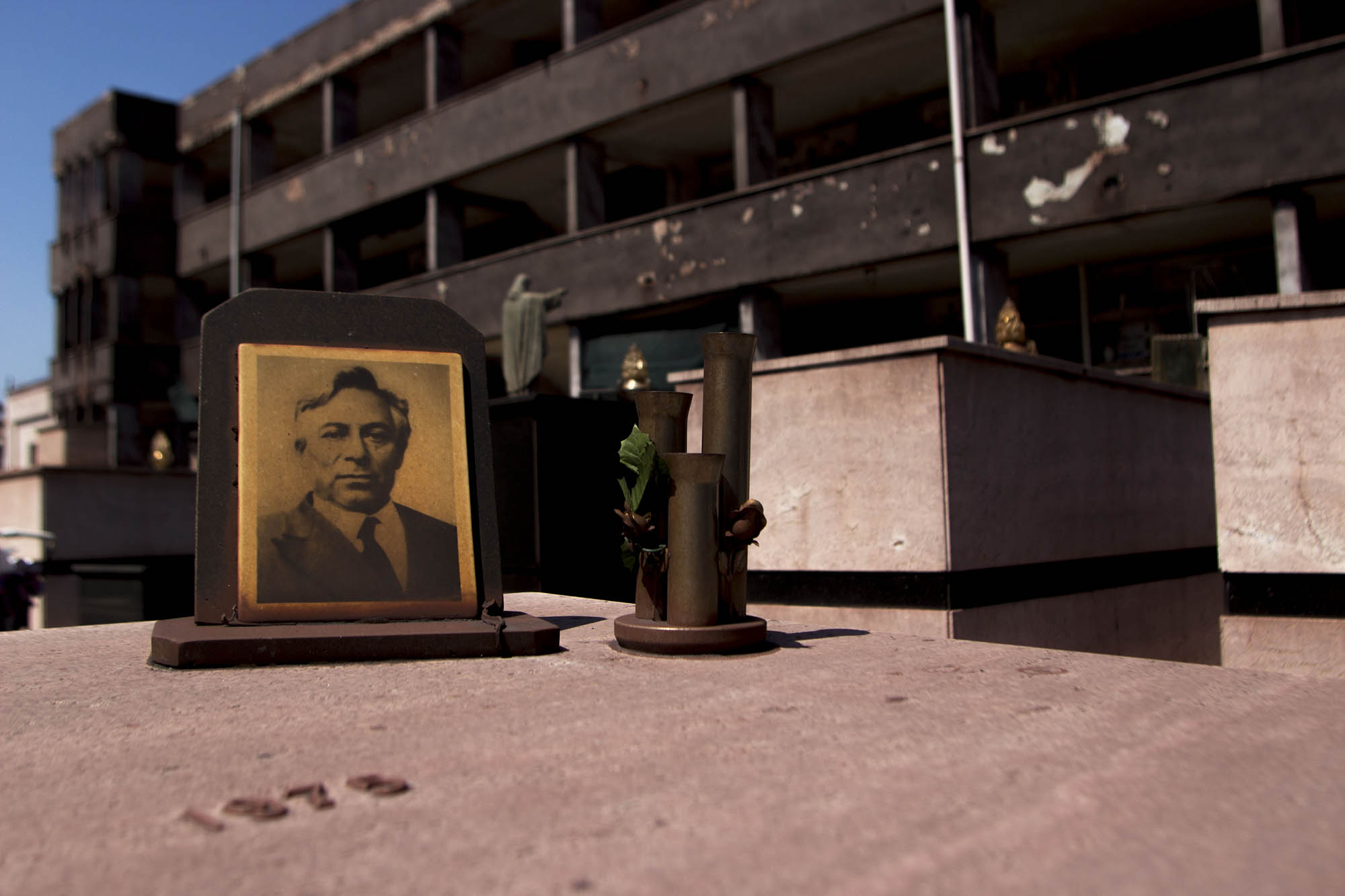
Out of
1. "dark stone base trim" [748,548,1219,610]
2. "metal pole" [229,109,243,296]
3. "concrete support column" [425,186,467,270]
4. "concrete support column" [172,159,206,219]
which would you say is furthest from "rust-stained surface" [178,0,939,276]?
"dark stone base trim" [748,548,1219,610]

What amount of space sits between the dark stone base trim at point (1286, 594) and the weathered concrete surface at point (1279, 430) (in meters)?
0.04

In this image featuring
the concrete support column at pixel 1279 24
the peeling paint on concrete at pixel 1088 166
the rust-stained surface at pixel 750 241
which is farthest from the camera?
the rust-stained surface at pixel 750 241

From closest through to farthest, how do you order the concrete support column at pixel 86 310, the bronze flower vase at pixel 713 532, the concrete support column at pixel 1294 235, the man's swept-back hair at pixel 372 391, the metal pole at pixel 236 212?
1. the bronze flower vase at pixel 713 532
2. the man's swept-back hair at pixel 372 391
3. the concrete support column at pixel 1294 235
4. the metal pole at pixel 236 212
5. the concrete support column at pixel 86 310

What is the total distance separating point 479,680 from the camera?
3412mm

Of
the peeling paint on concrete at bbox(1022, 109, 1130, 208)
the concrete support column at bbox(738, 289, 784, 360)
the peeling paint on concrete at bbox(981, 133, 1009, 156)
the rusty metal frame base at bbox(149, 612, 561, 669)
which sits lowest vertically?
the rusty metal frame base at bbox(149, 612, 561, 669)

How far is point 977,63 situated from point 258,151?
17.0 metres

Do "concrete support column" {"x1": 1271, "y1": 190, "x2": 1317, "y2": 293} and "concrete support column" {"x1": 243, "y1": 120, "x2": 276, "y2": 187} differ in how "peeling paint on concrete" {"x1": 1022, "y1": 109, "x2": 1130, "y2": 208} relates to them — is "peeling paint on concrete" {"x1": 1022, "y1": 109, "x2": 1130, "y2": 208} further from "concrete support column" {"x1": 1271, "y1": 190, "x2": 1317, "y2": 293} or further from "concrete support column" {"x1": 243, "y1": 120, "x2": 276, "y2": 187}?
"concrete support column" {"x1": 243, "y1": 120, "x2": 276, "y2": 187}

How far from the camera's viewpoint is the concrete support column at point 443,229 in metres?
19.2

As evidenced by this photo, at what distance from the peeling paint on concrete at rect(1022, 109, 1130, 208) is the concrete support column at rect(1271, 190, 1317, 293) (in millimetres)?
1659

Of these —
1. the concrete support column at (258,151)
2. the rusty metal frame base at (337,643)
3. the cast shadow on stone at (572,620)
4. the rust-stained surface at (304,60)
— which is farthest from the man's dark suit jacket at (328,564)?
the concrete support column at (258,151)

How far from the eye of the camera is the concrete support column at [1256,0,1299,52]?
10.8 metres

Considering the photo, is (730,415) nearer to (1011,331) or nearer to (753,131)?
(1011,331)

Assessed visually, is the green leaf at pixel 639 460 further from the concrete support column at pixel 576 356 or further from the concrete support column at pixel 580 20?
the concrete support column at pixel 580 20

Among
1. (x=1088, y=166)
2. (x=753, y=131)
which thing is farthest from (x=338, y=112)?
(x=1088, y=166)
